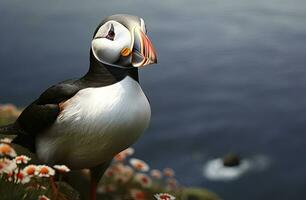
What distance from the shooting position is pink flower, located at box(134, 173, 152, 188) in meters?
2.09

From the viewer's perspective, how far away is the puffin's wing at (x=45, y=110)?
153 cm

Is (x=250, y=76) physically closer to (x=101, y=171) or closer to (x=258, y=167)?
(x=258, y=167)

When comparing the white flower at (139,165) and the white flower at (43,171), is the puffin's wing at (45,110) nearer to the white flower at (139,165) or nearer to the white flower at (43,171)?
the white flower at (43,171)

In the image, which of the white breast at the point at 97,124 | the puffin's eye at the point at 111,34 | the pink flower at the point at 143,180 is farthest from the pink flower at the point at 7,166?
the pink flower at the point at 143,180

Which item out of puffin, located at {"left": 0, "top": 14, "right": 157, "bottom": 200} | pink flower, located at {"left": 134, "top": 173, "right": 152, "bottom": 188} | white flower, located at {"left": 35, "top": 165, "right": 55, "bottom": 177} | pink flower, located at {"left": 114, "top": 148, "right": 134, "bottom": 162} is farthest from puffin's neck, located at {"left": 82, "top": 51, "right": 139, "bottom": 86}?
pink flower, located at {"left": 134, "top": 173, "right": 152, "bottom": 188}

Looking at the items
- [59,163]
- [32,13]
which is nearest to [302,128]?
[59,163]

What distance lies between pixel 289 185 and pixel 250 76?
445 millimetres

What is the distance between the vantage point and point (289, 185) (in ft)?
6.81

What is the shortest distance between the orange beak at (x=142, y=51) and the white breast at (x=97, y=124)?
80 mm

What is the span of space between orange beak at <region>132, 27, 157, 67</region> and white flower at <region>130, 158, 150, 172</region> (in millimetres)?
640

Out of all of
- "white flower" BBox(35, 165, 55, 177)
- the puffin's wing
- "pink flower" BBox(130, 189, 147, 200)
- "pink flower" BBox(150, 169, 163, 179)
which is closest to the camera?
"white flower" BBox(35, 165, 55, 177)

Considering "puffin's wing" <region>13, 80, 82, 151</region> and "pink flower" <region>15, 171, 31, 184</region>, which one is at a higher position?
"puffin's wing" <region>13, 80, 82, 151</region>

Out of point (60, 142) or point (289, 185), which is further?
point (289, 185)

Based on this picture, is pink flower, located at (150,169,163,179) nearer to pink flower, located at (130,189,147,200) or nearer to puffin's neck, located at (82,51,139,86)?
pink flower, located at (130,189,147,200)
